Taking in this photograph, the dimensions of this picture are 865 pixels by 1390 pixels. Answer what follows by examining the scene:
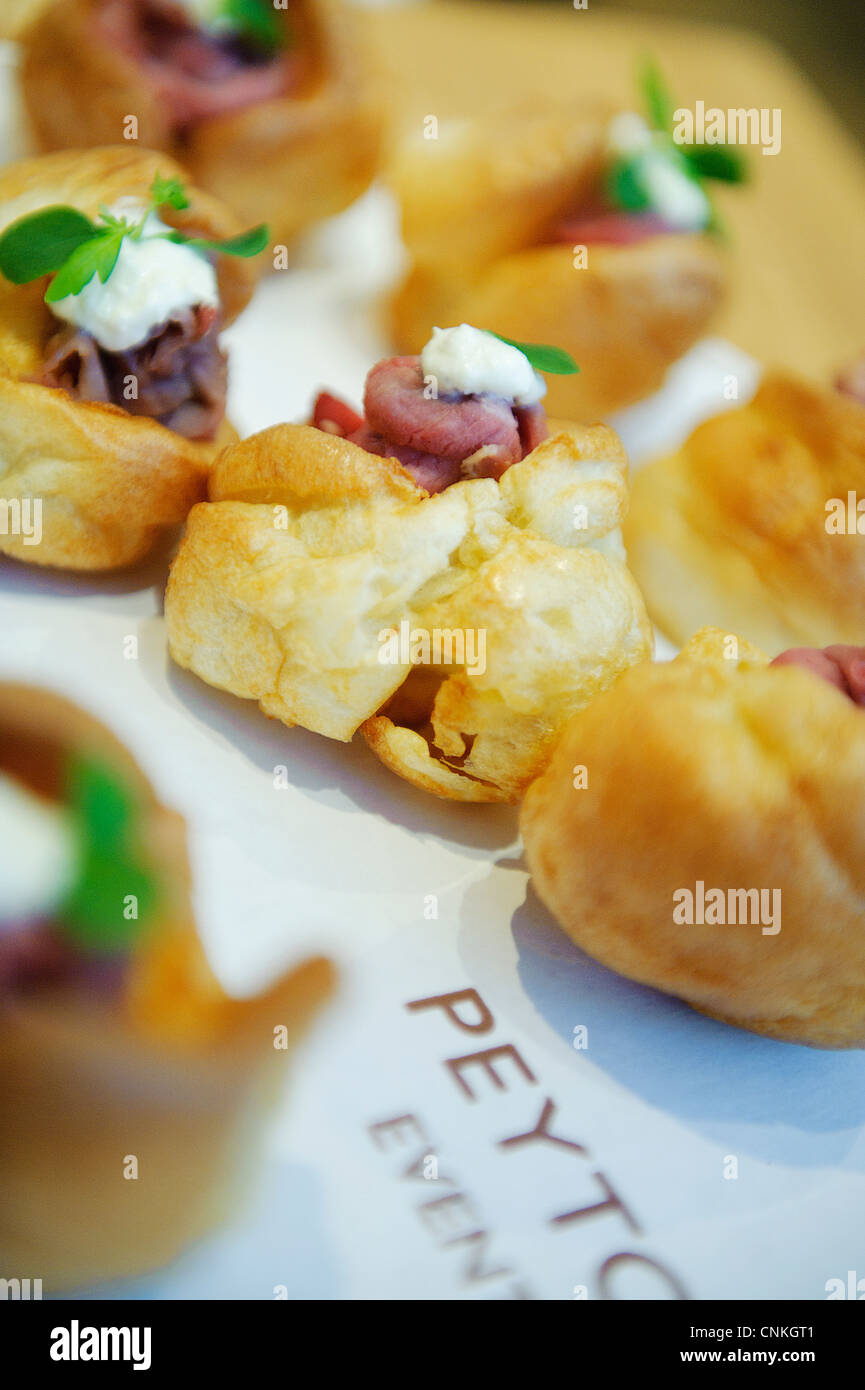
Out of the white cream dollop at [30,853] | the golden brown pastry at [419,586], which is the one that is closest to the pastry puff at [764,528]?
the golden brown pastry at [419,586]

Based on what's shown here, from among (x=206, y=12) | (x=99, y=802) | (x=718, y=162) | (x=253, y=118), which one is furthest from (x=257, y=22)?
(x=99, y=802)

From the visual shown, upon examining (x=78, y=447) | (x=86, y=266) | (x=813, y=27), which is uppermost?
(x=813, y=27)

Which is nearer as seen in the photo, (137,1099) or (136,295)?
(137,1099)

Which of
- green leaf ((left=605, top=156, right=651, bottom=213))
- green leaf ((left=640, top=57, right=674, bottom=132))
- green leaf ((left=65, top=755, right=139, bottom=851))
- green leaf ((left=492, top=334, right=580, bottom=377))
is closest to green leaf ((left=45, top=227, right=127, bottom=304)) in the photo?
green leaf ((left=492, top=334, right=580, bottom=377))

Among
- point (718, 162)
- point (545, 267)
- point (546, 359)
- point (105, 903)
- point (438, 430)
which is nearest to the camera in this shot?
point (105, 903)

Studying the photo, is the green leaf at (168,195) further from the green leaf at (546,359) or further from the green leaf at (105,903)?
the green leaf at (105,903)

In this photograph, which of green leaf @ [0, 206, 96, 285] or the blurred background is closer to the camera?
green leaf @ [0, 206, 96, 285]

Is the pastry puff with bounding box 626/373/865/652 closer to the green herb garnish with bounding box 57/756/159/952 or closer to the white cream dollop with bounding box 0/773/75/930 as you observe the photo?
the green herb garnish with bounding box 57/756/159/952

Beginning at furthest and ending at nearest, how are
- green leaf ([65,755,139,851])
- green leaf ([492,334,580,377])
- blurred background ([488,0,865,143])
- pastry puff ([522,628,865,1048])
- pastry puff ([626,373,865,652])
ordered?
blurred background ([488,0,865,143]), pastry puff ([626,373,865,652]), green leaf ([492,334,580,377]), green leaf ([65,755,139,851]), pastry puff ([522,628,865,1048])

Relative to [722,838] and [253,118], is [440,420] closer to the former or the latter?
[722,838]
